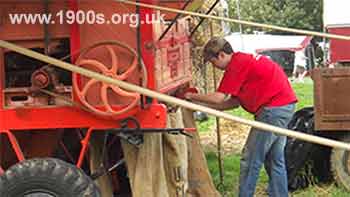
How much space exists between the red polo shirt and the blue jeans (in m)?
0.07

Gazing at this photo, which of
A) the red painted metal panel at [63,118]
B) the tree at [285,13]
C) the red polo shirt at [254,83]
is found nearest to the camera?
the red painted metal panel at [63,118]

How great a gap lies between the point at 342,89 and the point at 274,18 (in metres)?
30.1

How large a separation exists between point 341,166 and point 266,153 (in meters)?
1.54

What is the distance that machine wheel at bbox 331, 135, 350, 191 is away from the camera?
730 cm

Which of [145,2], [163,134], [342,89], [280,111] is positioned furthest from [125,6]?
[342,89]

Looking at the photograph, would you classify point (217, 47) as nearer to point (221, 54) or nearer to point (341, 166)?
A: point (221, 54)

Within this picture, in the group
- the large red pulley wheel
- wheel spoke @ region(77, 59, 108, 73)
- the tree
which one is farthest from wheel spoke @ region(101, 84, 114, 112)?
the tree

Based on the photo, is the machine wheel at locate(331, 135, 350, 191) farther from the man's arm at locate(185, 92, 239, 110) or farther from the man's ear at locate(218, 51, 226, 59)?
the man's ear at locate(218, 51, 226, 59)

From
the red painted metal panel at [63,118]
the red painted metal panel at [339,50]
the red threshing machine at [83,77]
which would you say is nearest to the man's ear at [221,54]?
the red threshing machine at [83,77]

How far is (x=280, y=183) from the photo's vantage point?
6.25m

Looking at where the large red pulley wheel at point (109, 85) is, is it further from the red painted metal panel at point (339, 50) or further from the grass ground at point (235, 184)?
the red painted metal panel at point (339, 50)

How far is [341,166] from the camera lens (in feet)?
24.0

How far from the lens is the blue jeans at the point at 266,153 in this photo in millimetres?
5945

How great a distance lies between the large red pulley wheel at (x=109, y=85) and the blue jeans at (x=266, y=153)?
1574mm
